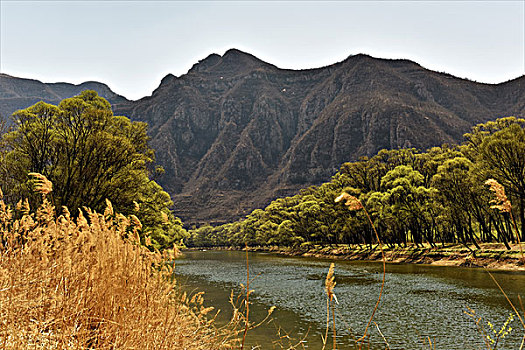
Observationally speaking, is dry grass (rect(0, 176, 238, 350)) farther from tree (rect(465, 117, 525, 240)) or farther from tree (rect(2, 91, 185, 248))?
tree (rect(465, 117, 525, 240))

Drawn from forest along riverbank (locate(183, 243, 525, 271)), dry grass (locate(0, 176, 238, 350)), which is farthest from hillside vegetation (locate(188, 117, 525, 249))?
dry grass (locate(0, 176, 238, 350))

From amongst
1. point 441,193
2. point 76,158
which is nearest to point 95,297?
point 76,158

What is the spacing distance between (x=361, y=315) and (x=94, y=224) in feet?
→ 59.2

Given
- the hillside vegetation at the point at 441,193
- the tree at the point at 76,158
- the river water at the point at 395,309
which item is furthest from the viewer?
the hillside vegetation at the point at 441,193

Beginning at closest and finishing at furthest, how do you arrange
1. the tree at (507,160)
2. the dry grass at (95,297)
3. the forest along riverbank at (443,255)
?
1. the dry grass at (95,297)
2. the forest along riverbank at (443,255)
3. the tree at (507,160)

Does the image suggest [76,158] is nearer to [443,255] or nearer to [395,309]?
[395,309]

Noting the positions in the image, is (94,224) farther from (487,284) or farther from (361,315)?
(487,284)

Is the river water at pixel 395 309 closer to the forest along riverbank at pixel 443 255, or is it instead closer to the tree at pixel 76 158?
the forest along riverbank at pixel 443 255

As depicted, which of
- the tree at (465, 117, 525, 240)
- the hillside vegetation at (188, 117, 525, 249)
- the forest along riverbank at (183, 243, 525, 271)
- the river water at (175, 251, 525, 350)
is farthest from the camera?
the hillside vegetation at (188, 117, 525, 249)

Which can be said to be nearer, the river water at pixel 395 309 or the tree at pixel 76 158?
the river water at pixel 395 309

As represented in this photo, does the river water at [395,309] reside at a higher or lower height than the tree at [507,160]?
lower

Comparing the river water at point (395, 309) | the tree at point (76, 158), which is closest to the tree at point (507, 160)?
the river water at point (395, 309)

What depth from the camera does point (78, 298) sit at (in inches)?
158

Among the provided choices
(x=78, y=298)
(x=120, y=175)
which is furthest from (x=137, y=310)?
(x=120, y=175)
